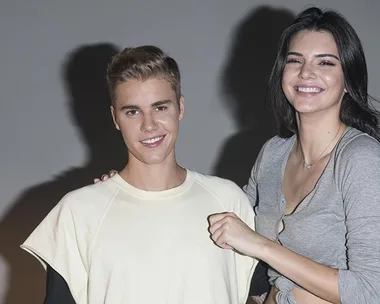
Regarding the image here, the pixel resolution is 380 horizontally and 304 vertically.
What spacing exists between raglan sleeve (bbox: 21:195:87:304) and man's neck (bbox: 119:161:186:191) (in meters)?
0.18

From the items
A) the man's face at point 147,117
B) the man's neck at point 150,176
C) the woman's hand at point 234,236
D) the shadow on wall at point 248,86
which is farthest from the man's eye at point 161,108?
the shadow on wall at point 248,86

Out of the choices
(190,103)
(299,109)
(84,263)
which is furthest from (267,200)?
(190,103)

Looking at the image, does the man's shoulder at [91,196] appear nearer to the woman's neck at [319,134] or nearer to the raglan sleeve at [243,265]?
the raglan sleeve at [243,265]

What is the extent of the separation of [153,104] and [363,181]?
1.87 ft

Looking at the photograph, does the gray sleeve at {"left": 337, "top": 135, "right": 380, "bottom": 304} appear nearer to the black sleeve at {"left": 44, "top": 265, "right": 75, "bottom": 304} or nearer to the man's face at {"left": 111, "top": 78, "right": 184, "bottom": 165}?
the man's face at {"left": 111, "top": 78, "right": 184, "bottom": 165}

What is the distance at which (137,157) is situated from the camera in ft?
6.53

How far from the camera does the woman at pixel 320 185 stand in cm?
196

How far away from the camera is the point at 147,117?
1.94 metres

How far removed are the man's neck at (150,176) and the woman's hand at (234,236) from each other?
0.52 feet

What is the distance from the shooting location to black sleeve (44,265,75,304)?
1893mm

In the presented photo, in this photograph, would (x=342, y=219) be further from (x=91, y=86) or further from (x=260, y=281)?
(x=91, y=86)

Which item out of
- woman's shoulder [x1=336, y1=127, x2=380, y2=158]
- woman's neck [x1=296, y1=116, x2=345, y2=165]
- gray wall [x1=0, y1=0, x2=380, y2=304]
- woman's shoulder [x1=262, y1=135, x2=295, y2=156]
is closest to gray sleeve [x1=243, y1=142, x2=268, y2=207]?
woman's shoulder [x1=262, y1=135, x2=295, y2=156]

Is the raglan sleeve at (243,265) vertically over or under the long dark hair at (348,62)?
under

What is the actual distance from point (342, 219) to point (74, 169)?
7.16ft
